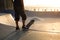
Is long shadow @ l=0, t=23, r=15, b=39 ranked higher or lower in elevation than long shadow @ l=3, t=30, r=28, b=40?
lower

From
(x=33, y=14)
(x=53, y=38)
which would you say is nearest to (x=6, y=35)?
(x=53, y=38)

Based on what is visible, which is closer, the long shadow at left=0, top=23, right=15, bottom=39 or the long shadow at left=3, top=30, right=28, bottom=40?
the long shadow at left=3, top=30, right=28, bottom=40

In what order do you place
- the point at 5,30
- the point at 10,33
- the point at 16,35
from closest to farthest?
the point at 16,35, the point at 10,33, the point at 5,30

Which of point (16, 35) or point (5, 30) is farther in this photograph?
point (5, 30)

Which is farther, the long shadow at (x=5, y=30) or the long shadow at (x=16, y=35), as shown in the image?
the long shadow at (x=5, y=30)

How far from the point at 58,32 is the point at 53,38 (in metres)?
0.29

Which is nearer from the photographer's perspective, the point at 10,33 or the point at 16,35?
the point at 16,35

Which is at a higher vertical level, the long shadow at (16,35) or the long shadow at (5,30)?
the long shadow at (16,35)

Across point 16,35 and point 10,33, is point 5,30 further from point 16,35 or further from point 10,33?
point 16,35

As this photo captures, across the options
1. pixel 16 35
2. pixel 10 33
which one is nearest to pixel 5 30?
pixel 10 33

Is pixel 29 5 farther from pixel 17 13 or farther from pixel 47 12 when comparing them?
pixel 17 13

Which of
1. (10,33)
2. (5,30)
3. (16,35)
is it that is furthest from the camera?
(5,30)

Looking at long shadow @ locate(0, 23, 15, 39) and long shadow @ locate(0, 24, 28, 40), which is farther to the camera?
long shadow @ locate(0, 23, 15, 39)

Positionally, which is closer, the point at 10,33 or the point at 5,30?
the point at 10,33
